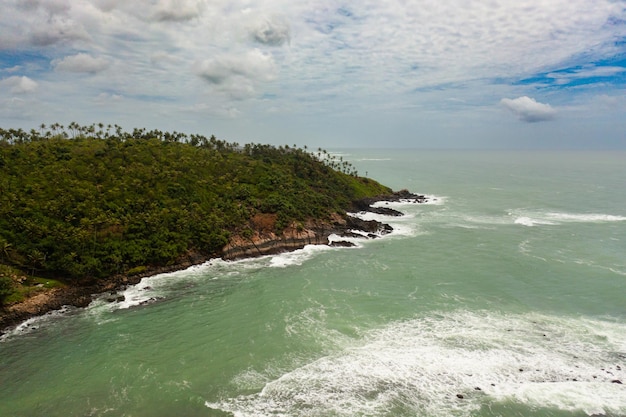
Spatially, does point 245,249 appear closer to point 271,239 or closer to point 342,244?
point 271,239

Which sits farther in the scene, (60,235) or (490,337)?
(60,235)

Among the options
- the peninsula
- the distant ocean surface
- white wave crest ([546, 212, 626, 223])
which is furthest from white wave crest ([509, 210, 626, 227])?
the peninsula

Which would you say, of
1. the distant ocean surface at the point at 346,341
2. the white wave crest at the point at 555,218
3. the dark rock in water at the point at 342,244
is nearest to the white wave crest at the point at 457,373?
the distant ocean surface at the point at 346,341

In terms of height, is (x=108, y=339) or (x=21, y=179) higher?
(x=21, y=179)

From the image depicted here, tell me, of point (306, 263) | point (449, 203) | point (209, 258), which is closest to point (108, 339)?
point (209, 258)

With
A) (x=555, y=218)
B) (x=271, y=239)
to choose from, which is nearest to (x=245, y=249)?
(x=271, y=239)

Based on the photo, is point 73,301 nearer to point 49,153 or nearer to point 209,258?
point 209,258
